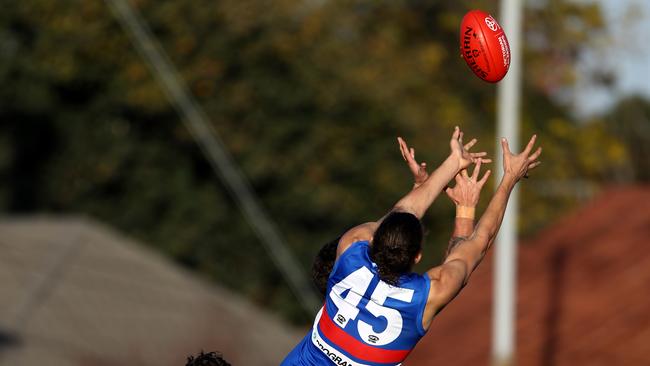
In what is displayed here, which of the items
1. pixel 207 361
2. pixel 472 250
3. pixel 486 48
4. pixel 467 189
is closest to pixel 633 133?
pixel 486 48

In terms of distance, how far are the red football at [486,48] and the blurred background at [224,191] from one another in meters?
8.15

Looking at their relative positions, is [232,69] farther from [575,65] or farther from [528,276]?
[575,65]

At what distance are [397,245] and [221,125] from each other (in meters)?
14.6

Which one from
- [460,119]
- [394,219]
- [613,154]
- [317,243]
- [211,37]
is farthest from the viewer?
[613,154]

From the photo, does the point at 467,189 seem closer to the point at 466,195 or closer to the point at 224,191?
the point at 466,195

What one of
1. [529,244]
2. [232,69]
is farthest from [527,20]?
[232,69]

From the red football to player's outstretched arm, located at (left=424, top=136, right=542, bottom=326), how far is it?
696 millimetres

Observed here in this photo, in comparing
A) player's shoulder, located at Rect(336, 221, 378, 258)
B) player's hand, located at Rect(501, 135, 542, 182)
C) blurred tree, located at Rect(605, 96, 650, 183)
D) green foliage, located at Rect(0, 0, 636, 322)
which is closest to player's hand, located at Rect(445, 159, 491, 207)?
player's hand, located at Rect(501, 135, 542, 182)

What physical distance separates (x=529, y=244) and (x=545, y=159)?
2238 millimetres

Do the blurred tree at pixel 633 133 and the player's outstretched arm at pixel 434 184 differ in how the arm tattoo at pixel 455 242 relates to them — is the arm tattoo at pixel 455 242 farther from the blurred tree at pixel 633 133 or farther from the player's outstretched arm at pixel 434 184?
the blurred tree at pixel 633 133

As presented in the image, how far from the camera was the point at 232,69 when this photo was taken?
19.4 m

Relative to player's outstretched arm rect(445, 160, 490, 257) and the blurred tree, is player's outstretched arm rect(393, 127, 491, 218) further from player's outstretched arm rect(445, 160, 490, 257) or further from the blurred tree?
the blurred tree

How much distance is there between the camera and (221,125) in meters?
19.2

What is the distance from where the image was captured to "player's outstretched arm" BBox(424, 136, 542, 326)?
5.02 m
